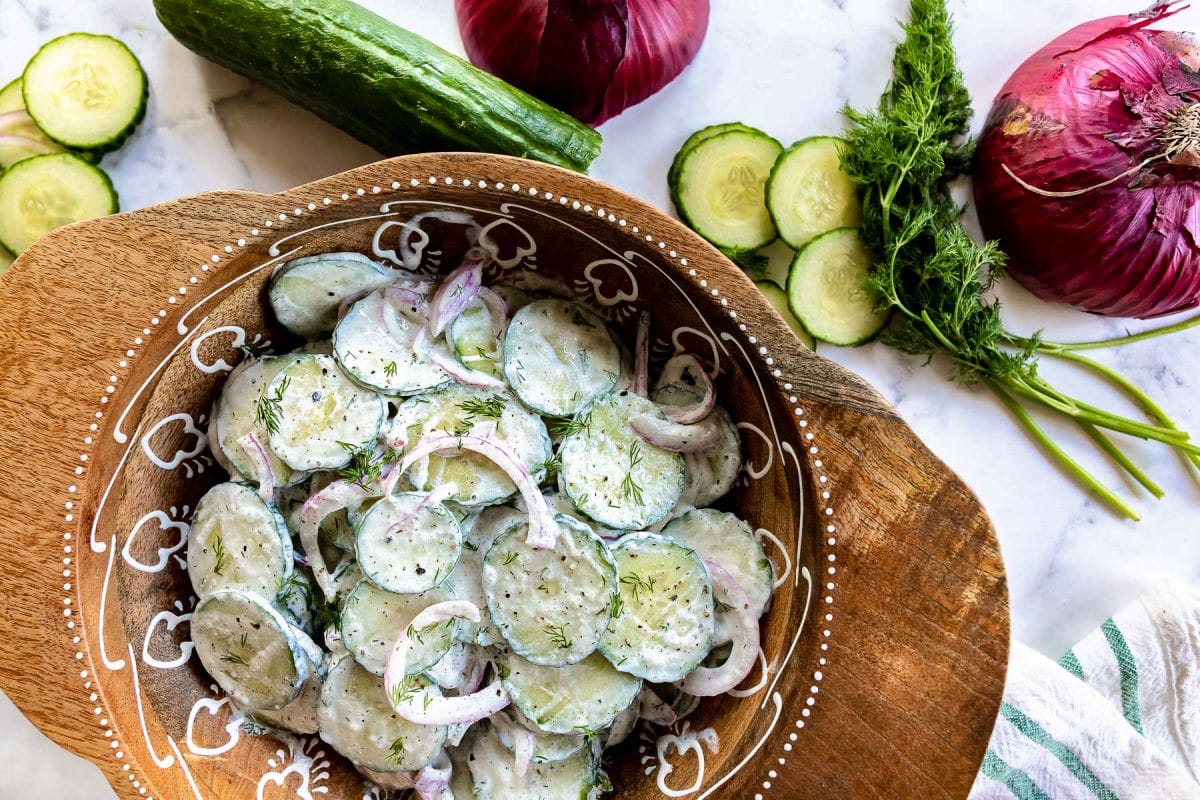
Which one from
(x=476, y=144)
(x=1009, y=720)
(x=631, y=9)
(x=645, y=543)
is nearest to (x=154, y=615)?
(x=645, y=543)

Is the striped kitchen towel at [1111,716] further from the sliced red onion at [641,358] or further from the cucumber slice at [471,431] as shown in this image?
the cucumber slice at [471,431]

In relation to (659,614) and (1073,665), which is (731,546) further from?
(1073,665)

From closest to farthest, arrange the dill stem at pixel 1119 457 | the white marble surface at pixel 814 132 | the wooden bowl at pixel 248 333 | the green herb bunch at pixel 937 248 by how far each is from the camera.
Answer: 1. the wooden bowl at pixel 248 333
2. the green herb bunch at pixel 937 248
3. the white marble surface at pixel 814 132
4. the dill stem at pixel 1119 457

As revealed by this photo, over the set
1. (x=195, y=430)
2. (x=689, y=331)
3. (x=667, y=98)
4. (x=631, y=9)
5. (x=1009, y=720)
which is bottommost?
(x=195, y=430)

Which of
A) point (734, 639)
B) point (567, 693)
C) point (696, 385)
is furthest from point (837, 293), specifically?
point (567, 693)

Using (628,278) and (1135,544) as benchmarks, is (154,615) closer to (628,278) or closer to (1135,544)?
(628,278)

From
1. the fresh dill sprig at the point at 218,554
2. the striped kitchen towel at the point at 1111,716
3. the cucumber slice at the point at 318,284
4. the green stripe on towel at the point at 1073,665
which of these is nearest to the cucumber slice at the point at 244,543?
the fresh dill sprig at the point at 218,554
